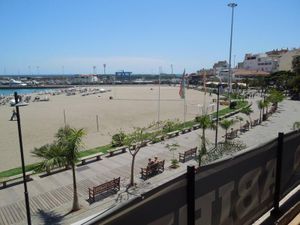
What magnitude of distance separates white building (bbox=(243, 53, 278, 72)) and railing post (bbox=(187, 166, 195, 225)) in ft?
454

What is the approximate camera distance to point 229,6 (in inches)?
2451

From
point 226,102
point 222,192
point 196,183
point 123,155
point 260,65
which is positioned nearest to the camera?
point 196,183

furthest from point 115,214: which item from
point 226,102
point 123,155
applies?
point 226,102

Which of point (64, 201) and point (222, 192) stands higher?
point (222, 192)

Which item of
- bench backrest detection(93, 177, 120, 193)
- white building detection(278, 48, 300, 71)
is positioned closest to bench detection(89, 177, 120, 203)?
bench backrest detection(93, 177, 120, 193)

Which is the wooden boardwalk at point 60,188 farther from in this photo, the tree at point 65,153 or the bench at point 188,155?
the tree at point 65,153

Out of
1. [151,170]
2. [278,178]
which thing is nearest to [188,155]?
[151,170]

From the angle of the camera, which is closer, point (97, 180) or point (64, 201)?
point (64, 201)

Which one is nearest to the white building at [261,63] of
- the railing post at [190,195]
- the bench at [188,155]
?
the bench at [188,155]

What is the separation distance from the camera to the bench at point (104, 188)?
526 inches

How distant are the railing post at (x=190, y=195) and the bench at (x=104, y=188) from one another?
11.4 m

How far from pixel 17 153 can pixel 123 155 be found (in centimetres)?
985

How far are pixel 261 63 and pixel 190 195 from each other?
15209 cm

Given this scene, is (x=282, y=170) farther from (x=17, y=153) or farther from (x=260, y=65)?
(x=260, y=65)
